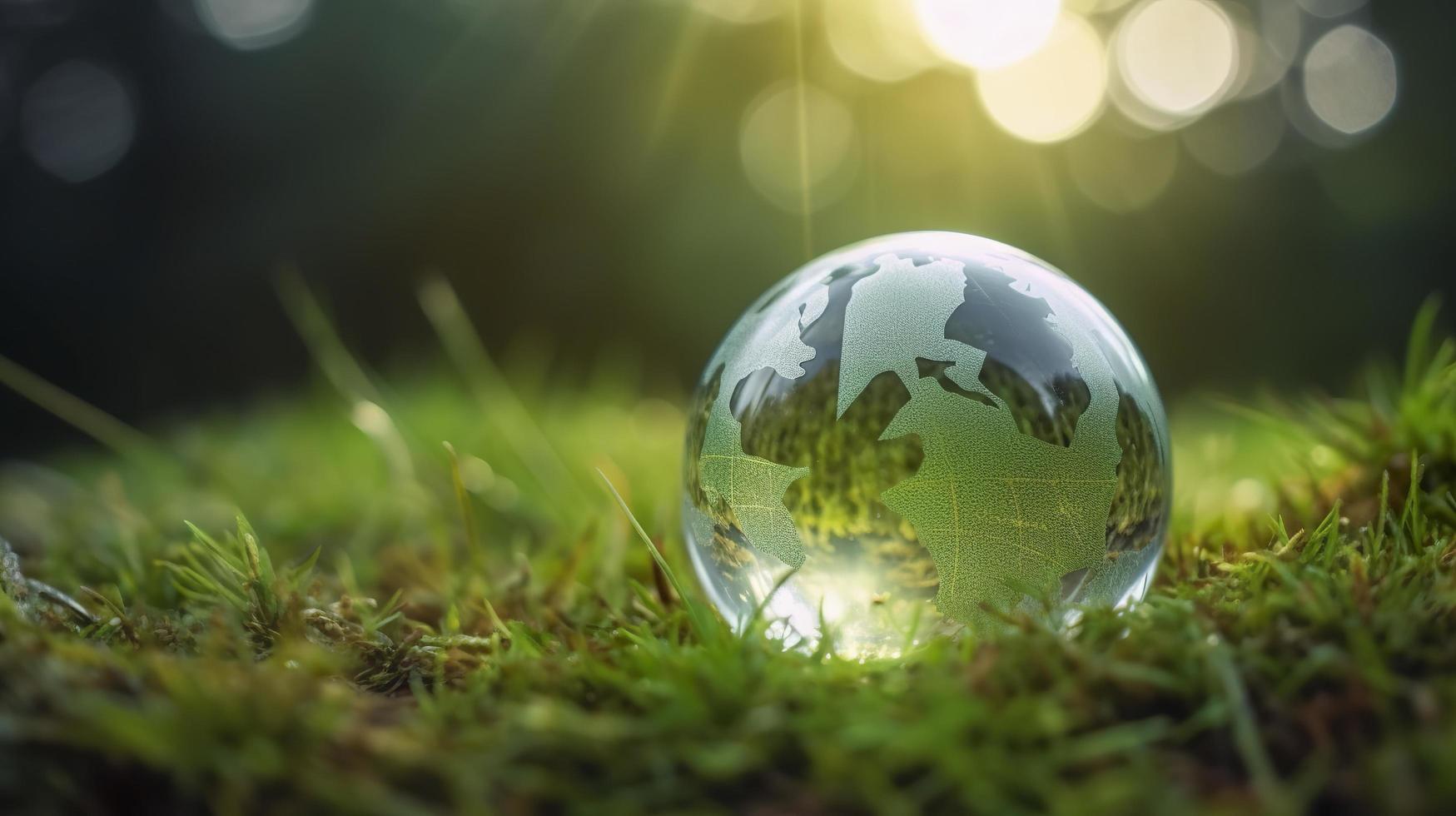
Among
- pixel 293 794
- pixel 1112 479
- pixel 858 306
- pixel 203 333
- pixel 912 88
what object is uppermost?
pixel 912 88

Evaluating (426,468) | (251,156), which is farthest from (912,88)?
(426,468)

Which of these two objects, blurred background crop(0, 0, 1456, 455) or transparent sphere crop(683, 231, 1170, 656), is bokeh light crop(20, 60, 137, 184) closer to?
blurred background crop(0, 0, 1456, 455)

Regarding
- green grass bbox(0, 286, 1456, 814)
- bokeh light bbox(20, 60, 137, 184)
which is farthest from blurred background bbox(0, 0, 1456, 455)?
green grass bbox(0, 286, 1456, 814)

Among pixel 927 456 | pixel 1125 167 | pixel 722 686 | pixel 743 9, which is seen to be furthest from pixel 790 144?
pixel 722 686

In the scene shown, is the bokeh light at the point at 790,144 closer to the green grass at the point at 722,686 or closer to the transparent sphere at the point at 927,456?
the green grass at the point at 722,686

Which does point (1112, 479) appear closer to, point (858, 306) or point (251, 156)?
point (858, 306)

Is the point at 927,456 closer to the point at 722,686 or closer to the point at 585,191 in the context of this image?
the point at 722,686
